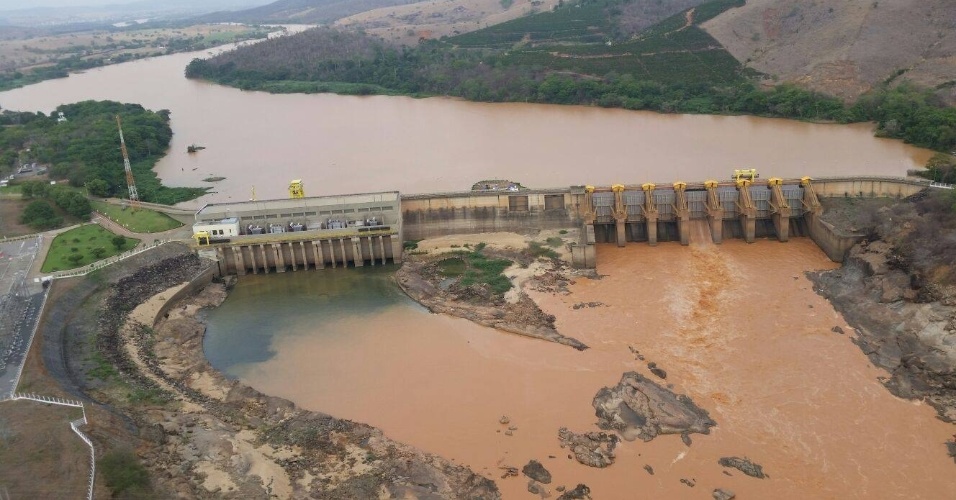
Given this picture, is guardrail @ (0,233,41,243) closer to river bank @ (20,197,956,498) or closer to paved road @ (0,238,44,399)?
paved road @ (0,238,44,399)

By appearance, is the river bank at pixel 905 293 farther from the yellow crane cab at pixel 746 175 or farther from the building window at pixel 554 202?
the building window at pixel 554 202

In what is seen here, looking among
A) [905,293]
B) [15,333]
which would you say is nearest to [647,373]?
[905,293]

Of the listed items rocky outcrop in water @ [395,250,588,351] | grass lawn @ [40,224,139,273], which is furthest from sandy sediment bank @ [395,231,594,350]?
grass lawn @ [40,224,139,273]

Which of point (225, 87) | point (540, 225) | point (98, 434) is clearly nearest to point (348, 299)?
point (540, 225)

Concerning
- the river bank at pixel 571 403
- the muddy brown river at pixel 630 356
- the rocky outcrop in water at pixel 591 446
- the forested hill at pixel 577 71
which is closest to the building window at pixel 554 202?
the muddy brown river at pixel 630 356

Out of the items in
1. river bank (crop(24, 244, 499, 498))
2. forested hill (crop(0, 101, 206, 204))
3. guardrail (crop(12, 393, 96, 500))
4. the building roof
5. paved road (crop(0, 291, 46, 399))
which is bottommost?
river bank (crop(24, 244, 499, 498))

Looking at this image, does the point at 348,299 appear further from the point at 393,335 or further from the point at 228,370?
the point at 228,370
